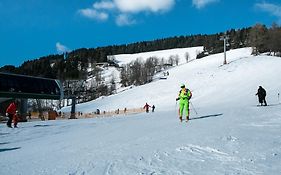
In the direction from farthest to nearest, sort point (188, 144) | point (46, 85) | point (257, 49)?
point (257, 49), point (46, 85), point (188, 144)

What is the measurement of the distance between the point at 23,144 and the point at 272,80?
159 feet

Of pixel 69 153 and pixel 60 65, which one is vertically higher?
pixel 60 65

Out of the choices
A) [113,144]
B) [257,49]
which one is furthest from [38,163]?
[257,49]

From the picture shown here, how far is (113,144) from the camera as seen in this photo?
10.1 m

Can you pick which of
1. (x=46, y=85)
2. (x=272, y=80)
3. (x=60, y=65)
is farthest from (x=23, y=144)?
(x=60, y=65)

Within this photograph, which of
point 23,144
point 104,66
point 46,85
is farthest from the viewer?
point 104,66

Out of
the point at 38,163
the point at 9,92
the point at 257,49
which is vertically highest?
the point at 257,49

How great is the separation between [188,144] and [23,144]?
4.89 metres

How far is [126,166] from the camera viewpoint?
7270 mm

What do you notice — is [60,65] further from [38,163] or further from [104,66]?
[38,163]

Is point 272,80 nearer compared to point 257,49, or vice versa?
point 272,80


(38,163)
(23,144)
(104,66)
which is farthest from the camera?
(104,66)

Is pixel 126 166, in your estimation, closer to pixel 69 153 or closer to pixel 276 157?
pixel 69 153

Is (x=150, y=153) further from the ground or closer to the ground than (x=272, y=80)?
closer to the ground
